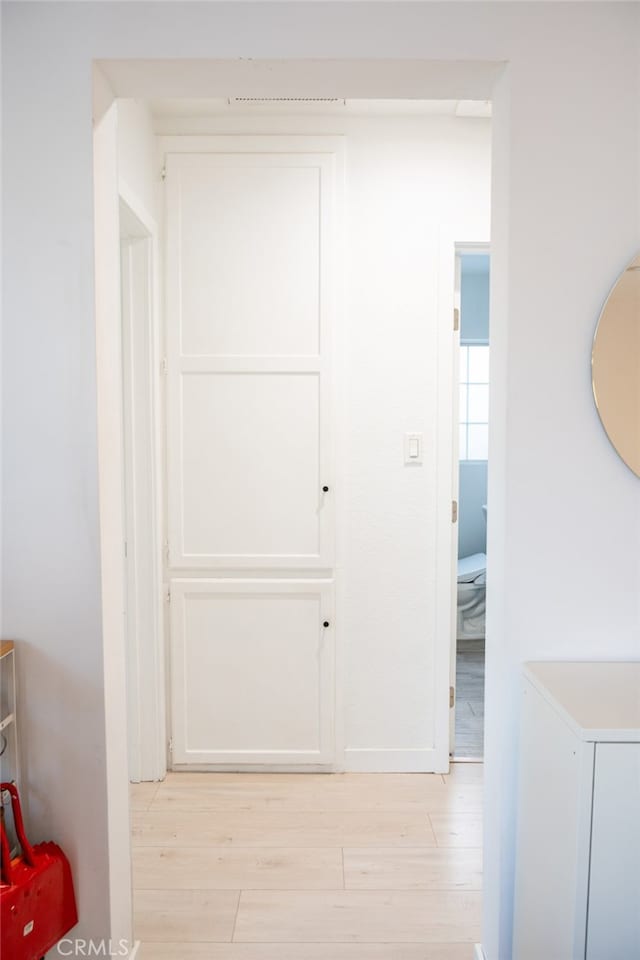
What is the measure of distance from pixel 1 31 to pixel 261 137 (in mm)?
1285

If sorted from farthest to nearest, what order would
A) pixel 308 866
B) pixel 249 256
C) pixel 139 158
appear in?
pixel 249 256 → pixel 139 158 → pixel 308 866

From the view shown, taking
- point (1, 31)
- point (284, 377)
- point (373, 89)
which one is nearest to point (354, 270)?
point (284, 377)

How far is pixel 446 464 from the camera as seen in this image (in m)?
2.77

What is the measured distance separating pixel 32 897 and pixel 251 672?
4.54 feet

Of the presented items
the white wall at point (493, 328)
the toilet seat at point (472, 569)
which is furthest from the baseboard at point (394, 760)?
the toilet seat at point (472, 569)

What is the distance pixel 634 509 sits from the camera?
1.61 metres

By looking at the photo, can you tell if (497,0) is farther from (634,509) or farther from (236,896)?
(236,896)

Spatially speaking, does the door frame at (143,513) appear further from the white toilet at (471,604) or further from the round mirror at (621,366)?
the white toilet at (471,604)

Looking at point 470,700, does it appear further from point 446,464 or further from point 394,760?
point 446,464

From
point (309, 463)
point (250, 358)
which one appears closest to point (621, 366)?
point (309, 463)

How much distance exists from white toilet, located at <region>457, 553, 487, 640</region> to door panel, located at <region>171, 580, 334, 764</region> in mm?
1834

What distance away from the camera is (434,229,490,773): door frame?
272 cm

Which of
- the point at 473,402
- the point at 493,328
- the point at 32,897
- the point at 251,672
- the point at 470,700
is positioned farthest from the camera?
the point at 473,402

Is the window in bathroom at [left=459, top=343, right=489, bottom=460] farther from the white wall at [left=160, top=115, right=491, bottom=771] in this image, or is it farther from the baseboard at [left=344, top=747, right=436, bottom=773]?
the baseboard at [left=344, top=747, right=436, bottom=773]
